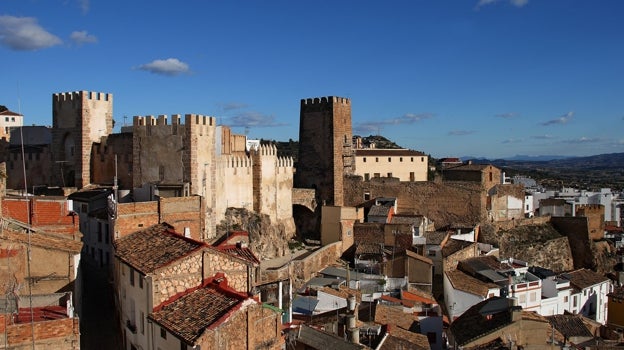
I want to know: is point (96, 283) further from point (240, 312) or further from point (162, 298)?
point (240, 312)

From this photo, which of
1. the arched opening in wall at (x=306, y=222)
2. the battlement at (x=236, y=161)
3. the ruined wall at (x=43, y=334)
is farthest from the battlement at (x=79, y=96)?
the ruined wall at (x=43, y=334)

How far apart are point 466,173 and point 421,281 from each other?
12.7 m

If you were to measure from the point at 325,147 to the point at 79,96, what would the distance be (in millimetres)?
14098

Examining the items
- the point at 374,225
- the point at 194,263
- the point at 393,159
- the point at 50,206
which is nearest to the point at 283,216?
the point at 374,225

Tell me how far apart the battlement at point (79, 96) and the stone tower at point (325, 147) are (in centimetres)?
1240

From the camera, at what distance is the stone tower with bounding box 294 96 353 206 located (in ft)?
117

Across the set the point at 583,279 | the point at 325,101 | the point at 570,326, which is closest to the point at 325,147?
the point at 325,101

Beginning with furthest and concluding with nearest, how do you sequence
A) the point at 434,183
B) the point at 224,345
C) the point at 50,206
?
the point at 434,183, the point at 50,206, the point at 224,345

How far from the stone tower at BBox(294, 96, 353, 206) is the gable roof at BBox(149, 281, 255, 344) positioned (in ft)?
76.0

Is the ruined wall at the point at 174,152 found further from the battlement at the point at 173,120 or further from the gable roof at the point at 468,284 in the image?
the gable roof at the point at 468,284

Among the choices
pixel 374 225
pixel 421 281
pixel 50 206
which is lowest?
pixel 421 281

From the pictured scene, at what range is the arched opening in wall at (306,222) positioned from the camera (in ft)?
114

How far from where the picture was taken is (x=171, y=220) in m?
18.9

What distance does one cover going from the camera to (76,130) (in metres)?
26.9
